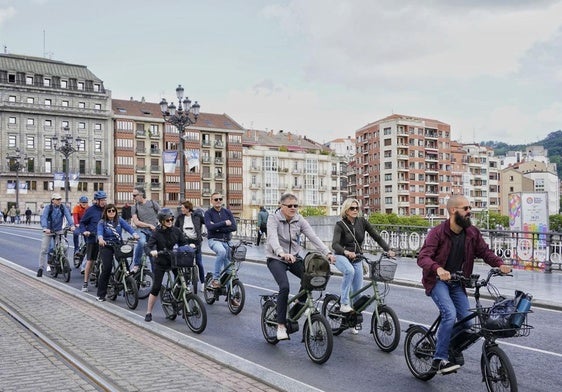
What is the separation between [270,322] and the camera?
8.29 meters

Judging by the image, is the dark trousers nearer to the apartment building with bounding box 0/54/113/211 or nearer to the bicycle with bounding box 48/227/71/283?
the bicycle with bounding box 48/227/71/283

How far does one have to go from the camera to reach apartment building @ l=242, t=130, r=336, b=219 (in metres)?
110

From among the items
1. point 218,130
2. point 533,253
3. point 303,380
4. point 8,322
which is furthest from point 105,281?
point 218,130

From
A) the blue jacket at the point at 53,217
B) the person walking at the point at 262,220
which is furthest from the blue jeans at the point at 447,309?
the person walking at the point at 262,220

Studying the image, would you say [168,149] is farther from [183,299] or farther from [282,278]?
[282,278]

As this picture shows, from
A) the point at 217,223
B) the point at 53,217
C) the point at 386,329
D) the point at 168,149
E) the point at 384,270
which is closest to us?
the point at 384,270

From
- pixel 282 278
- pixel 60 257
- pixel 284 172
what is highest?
pixel 284 172

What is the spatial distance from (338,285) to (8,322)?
7.45 metres

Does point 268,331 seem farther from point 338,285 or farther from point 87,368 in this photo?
point 338,285

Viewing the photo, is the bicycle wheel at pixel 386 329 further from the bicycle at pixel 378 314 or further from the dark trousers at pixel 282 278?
the dark trousers at pixel 282 278

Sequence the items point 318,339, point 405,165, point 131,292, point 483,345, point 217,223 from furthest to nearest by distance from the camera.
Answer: point 405,165 → point 217,223 → point 131,292 → point 318,339 → point 483,345

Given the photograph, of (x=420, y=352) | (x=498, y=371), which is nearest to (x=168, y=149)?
(x=420, y=352)

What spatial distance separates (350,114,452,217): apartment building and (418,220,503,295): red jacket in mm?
107245

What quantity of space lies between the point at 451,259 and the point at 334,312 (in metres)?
2.74
